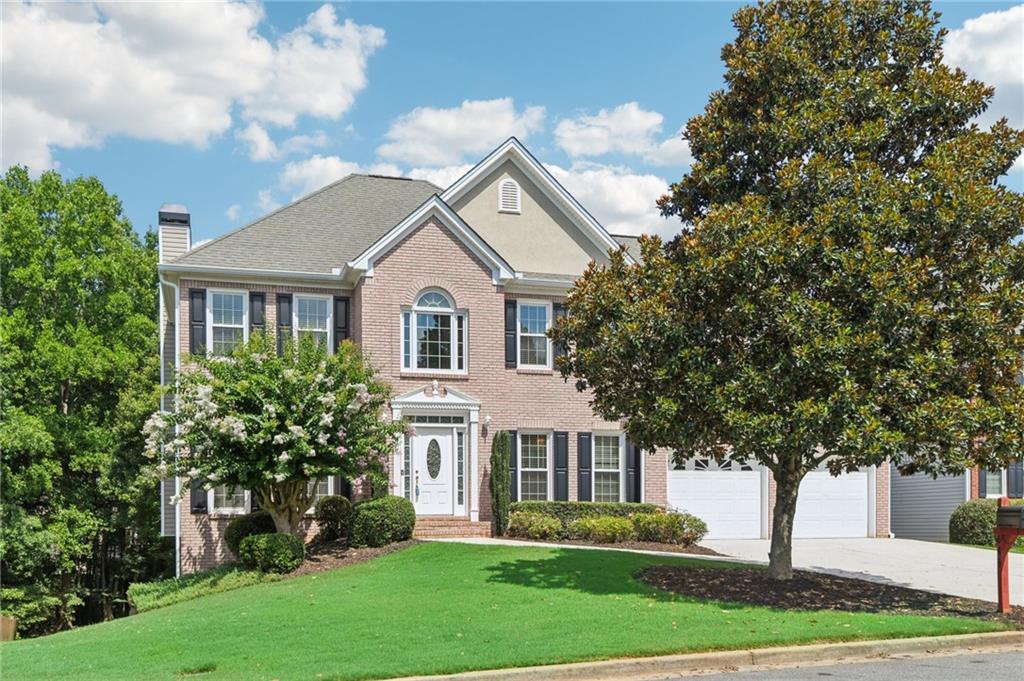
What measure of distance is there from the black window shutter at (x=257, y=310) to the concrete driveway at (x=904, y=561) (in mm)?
11562

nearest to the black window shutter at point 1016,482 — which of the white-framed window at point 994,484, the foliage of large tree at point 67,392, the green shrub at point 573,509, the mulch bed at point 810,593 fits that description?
the white-framed window at point 994,484

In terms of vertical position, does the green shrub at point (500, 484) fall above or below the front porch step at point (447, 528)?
above

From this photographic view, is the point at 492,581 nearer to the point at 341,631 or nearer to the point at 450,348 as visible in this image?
the point at 341,631

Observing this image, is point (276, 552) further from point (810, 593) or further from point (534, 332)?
point (810, 593)

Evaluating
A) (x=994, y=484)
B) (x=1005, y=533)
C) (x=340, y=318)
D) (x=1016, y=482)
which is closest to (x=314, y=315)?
(x=340, y=318)

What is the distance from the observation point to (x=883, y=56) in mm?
15664

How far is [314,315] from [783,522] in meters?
12.4

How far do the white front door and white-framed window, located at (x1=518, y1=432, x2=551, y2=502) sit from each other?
70.9 inches

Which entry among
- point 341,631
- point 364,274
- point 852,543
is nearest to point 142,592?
point 364,274

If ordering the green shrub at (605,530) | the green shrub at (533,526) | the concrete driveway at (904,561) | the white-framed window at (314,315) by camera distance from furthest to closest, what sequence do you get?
the white-framed window at (314,315) < the green shrub at (533,526) < the green shrub at (605,530) < the concrete driveway at (904,561)

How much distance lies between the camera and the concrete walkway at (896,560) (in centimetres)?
1767

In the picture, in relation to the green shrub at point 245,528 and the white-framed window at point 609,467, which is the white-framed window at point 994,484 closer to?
the white-framed window at point 609,467

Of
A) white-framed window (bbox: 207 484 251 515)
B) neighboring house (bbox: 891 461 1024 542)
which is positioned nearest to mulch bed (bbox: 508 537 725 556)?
white-framed window (bbox: 207 484 251 515)

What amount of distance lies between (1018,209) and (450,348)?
13.4 metres
